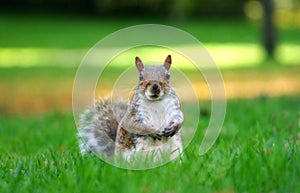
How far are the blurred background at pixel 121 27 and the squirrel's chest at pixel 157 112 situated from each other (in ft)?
18.2

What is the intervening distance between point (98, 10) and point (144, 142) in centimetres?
4096

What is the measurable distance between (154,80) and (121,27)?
31485 mm

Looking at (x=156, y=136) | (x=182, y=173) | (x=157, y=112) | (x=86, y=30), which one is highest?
(x=86, y=30)

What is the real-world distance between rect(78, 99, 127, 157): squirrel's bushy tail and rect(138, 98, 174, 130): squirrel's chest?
1.42ft

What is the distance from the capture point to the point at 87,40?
94.0 feet

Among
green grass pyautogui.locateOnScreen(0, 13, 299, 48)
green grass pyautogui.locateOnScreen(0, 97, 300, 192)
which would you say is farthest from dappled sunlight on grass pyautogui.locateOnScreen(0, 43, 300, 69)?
green grass pyautogui.locateOnScreen(0, 97, 300, 192)

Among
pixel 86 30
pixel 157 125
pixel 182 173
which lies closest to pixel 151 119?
pixel 157 125

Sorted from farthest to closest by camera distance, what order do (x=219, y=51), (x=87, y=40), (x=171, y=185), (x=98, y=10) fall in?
(x=98, y=10) < (x=87, y=40) < (x=219, y=51) < (x=171, y=185)

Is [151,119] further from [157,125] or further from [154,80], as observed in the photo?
[154,80]

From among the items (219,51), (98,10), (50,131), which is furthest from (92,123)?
(98,10)

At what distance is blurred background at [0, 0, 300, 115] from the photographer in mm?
12242

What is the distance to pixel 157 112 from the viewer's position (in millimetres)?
3434

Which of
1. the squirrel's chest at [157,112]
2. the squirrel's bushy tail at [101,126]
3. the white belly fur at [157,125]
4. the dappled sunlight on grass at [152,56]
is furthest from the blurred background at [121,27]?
the squirrel's chest at [157,112]

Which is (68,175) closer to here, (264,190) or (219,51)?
(264,190)
